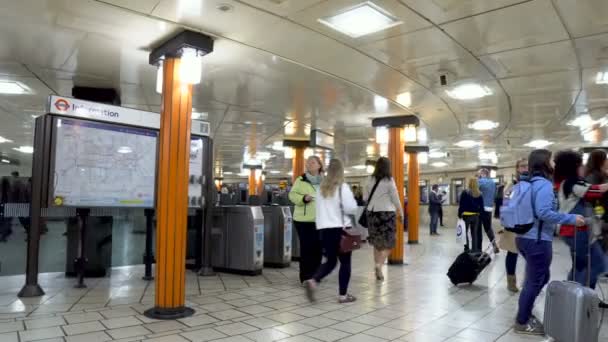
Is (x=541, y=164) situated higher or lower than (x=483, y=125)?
lower

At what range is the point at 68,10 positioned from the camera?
4242mm

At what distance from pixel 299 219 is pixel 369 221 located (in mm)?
1360

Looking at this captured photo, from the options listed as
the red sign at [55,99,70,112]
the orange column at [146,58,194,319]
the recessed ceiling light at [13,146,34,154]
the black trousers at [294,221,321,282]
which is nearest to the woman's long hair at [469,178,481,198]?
the black trousers at [294,221,321,282]

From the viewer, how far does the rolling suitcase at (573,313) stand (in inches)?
127

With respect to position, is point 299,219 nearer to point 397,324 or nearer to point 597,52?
point 397,324

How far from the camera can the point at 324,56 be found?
5.64 m

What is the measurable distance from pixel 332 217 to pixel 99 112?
3379 mm

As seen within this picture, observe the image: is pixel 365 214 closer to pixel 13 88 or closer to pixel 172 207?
pixel 172 207

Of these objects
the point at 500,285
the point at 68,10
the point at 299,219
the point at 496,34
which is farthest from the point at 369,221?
the point at 68,10

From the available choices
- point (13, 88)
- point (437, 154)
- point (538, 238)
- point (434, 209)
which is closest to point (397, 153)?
point (538, 238)

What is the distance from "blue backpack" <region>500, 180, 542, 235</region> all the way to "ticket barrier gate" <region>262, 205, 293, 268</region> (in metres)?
4.46

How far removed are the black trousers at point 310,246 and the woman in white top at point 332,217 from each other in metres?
0.74

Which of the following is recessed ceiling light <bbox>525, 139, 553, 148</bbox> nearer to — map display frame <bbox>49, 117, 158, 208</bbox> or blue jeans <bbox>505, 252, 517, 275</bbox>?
blue jeans <bbox>505, 252, 517, 275</bbox>

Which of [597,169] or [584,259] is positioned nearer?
[584,259]
